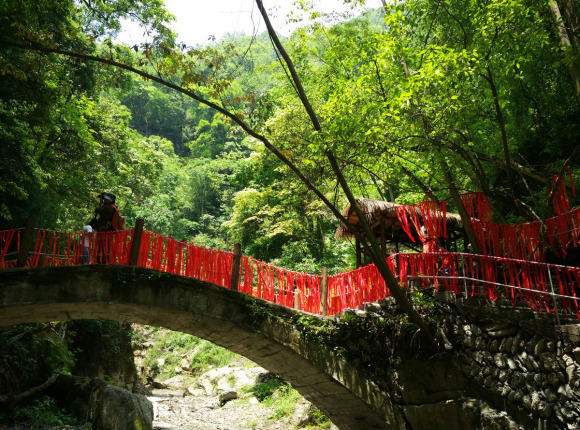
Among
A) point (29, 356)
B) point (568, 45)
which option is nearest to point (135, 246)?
point (29, 356)

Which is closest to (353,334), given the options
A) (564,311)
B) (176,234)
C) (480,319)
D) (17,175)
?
(480,319)

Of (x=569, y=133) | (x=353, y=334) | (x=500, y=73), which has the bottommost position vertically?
(x=353, y=334)

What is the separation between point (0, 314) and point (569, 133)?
504 inches

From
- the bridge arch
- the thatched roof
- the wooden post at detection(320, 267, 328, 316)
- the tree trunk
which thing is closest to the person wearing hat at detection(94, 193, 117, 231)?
the bridge arch

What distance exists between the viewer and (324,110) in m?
9.51

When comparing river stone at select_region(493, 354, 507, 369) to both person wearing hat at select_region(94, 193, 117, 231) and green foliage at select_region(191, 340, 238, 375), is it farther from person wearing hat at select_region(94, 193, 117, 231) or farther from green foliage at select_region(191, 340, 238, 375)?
green foliage at select_region(191, 340, 238, 375)

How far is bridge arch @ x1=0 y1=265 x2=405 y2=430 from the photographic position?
7.00m

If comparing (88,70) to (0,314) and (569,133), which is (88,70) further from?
(569,133)

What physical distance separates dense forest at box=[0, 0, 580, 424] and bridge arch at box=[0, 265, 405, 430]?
2606 mm

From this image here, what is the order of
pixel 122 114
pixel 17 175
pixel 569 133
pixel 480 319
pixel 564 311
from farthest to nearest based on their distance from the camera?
pixel 122 114 → pixel 569 133 → pixel 17 175 → pixel 480 319 → pixel 564 311

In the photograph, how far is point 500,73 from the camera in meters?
9.96

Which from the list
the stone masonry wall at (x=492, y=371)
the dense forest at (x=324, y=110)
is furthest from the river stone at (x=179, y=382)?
the stone masonry wall at (x=492, y=371)

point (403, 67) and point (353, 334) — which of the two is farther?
→ point (403, 67)

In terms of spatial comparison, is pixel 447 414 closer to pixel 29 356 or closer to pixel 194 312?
pixel 194 312
